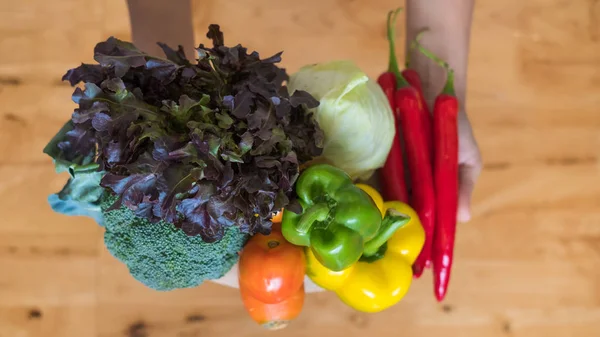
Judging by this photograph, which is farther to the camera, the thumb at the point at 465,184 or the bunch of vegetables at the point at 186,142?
the thumb at the point at 465,184

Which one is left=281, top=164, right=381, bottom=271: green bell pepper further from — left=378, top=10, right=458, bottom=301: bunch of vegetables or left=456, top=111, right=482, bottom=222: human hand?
left=456, top=111, right=482, bottom=222: human hand

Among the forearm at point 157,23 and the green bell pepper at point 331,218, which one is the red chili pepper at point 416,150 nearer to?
the green bell pepper at point 331,218

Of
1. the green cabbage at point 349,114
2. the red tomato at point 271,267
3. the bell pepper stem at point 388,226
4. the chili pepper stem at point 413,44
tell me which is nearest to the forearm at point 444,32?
the chili pepper stem at point 413,44

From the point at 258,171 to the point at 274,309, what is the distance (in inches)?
12.0

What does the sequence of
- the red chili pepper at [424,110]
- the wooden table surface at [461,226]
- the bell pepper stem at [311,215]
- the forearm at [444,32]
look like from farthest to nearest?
the wooden table surface at [461,226], the forearm at [444,32], the red chili pepper at [424,110], the bell pepper stem at [311,215]

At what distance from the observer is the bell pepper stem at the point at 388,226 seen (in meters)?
0.82

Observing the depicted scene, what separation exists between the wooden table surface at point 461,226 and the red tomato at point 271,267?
0.47m

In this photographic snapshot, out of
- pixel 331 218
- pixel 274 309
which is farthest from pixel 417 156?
pixel 274 309

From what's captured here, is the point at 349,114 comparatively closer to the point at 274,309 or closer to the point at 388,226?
the point at 388,226

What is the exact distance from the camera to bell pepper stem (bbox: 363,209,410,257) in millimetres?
817

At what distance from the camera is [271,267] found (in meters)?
0.80

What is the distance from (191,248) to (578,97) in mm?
1168

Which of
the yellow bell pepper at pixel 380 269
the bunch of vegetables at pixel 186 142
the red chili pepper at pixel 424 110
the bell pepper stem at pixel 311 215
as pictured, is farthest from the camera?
the red chili pepper at pixel 424 110

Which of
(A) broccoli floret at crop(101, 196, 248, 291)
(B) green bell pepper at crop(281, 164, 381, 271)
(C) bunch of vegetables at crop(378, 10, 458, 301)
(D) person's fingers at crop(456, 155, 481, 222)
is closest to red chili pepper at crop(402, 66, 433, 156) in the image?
(C) bunch of vegetables at crop(378, 10, 458, 301)
